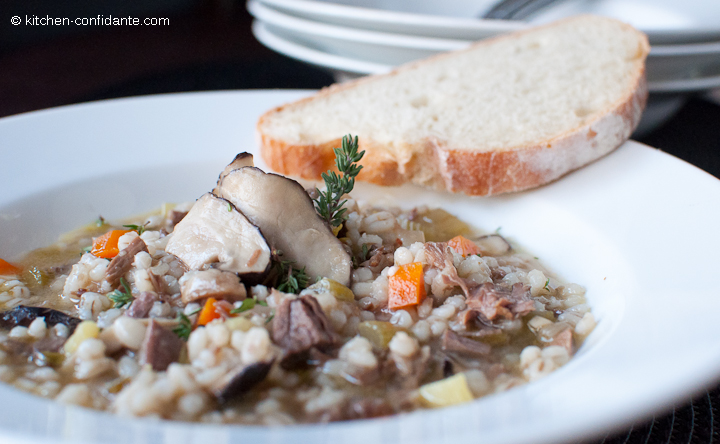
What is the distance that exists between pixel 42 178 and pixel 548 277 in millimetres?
2681

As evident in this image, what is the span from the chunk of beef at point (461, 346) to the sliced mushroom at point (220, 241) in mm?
715

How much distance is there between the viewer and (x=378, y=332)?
2.12m

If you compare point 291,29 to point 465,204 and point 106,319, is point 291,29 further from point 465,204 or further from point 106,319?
point 106,319

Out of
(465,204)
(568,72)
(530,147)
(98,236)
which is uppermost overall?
(568,72)

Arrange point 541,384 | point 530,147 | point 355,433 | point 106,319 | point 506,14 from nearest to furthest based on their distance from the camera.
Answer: point 355,433, point 541,384, point 106,319, point 530,147, point 506,14

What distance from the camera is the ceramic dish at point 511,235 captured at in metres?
1.42

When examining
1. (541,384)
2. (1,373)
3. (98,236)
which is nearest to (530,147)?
(541,384)

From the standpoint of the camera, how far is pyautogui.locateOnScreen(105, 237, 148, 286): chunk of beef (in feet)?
7.97

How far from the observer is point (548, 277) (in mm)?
Result: 2697

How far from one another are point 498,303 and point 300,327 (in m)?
0.76

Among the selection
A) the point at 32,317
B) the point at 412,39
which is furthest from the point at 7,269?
the point at 412,39

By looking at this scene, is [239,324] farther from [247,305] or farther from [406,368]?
[406,368]

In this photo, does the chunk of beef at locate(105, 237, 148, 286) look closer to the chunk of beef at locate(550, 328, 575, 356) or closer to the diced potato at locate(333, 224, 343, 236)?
the diced potato at locate(333, 224, 343, 236)

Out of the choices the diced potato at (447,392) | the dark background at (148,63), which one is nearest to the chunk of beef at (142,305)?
the diced potato at (447,392)
